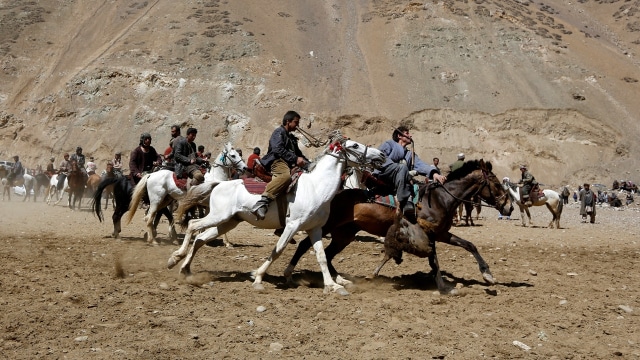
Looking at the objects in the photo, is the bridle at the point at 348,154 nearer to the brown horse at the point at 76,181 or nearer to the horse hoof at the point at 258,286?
the horse hoof at the point at 258,286

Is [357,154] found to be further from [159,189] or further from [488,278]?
[159,189]

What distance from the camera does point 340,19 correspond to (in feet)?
207

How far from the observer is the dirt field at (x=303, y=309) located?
624 centimetres

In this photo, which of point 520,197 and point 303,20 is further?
point 303,20

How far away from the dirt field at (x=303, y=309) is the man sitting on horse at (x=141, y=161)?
231cm

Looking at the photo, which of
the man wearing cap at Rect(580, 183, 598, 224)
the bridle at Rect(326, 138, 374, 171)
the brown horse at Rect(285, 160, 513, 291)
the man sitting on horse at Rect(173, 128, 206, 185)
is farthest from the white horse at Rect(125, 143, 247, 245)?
the man wearing cap at Rect(580, 183, 598, 224)

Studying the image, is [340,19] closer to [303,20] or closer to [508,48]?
[303,20]

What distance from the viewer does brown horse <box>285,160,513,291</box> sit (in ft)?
32.6

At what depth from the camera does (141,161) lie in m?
14.8

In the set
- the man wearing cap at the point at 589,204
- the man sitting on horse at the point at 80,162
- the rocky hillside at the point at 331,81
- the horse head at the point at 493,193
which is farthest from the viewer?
the rocky hillside at the point at 331,81

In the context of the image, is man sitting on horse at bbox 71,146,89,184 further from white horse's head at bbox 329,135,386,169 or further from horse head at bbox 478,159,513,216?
horse head at bbox 478,159,513,216

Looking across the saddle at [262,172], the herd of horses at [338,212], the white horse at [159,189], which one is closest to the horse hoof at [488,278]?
the herd of horses at [338,212]

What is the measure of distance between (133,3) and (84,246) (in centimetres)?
5925

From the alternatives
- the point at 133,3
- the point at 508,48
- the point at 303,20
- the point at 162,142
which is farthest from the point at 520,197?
the point at 133,3
